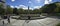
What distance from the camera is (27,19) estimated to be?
2.17 m

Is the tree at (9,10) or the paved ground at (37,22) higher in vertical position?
Answer: the tree at (9,10)

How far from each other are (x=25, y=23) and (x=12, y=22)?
24 centimetres

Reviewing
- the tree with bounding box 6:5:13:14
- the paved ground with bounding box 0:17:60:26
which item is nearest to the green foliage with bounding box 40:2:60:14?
the paved ground with bounding box 0:17:60:26

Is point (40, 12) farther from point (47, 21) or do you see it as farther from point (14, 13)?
point (14, 13)

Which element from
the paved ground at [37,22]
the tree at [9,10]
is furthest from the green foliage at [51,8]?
the tree at [9,10]

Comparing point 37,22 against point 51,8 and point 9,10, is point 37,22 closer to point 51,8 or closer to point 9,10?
point 51,8

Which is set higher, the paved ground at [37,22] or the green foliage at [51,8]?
the green foliage at [51,8]

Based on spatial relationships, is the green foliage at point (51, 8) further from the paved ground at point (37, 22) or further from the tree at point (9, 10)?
the tree at point (9, 10)

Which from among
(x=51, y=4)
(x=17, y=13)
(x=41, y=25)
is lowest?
(x=41, y=25)

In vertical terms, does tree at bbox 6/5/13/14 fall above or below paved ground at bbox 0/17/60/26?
above

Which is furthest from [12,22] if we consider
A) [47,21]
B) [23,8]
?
[47,21]

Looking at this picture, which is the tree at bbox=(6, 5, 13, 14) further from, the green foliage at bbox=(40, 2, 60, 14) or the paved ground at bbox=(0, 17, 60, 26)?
the green foliage at bbox=(40, 2, 60, 14)

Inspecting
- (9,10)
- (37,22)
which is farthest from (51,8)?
Answer: (9,10)

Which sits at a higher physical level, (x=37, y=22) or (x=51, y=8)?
(x=51, y=8)
